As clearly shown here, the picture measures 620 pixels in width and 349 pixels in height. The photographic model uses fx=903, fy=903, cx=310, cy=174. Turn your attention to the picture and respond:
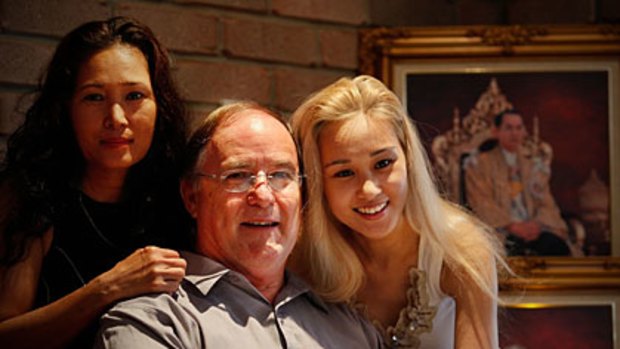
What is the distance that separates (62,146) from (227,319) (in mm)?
517

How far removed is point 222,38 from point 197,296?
2.87ft

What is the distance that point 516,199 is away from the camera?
101 inches

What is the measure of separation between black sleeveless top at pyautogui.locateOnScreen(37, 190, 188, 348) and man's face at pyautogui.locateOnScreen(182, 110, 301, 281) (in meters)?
0.11

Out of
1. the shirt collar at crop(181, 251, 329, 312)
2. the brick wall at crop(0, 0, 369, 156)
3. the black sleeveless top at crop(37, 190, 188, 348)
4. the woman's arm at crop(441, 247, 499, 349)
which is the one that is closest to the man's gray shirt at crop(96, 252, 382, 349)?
the shirt collar at crop(181, 251, 329, 312)

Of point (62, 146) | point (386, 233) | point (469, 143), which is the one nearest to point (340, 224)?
point (386, 233)

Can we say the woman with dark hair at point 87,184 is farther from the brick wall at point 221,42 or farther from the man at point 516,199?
the man at point 516,199

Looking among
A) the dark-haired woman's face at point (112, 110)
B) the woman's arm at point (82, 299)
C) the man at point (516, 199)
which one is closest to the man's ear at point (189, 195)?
the dark-haired woman's face at point (112, 110)

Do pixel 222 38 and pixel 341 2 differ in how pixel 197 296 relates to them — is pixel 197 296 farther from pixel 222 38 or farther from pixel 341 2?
pixel 341 2

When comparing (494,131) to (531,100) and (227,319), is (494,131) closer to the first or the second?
(531,100)

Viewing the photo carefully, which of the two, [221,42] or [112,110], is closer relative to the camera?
[112,110]

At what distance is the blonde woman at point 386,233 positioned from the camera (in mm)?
2062

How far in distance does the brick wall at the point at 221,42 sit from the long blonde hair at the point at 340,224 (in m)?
0.36

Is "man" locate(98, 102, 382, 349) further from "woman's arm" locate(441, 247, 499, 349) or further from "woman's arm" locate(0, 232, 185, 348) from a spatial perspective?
"woman's arm" locate(441, 247, 499, 349)

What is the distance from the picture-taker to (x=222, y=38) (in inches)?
96.0
